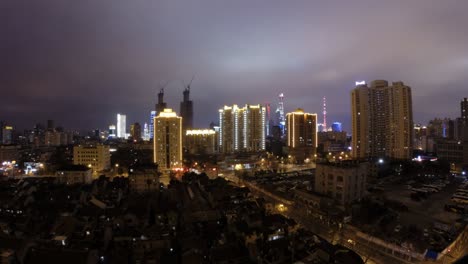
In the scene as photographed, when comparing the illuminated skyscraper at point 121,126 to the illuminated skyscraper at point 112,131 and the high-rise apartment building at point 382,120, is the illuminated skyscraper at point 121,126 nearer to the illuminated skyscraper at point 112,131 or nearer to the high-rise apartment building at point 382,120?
the illuminated skyscraper at point 112,131

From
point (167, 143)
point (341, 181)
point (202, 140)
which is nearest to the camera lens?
point (341, 181)

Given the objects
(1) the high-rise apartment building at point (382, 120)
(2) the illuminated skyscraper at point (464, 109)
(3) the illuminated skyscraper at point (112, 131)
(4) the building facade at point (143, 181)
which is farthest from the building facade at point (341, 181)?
(3) the illuminated skyscraper at point (112, 131)

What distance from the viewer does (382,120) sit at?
23266 millimetres

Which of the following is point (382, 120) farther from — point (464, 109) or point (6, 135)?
point (6, 135)

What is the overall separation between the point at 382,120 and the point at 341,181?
44.8 feet

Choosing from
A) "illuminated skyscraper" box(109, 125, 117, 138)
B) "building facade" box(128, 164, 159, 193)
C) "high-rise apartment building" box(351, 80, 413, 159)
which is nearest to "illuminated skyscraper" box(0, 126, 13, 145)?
"illuminated skyscraper" box(109, 125, 117, 138)

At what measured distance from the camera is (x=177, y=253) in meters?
6.68

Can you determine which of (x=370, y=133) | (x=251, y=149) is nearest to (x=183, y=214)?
(x=370, y=133)

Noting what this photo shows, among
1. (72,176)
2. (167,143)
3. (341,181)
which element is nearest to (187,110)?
(167,143)

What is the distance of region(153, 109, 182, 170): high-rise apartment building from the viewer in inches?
795

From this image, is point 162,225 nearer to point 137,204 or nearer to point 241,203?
point 137,204

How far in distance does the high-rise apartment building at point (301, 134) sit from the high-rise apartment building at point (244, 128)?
3293 mm

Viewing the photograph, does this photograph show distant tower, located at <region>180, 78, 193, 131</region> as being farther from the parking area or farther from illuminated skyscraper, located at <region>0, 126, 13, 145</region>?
the parking area

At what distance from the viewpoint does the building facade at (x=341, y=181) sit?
12134 millimetres
